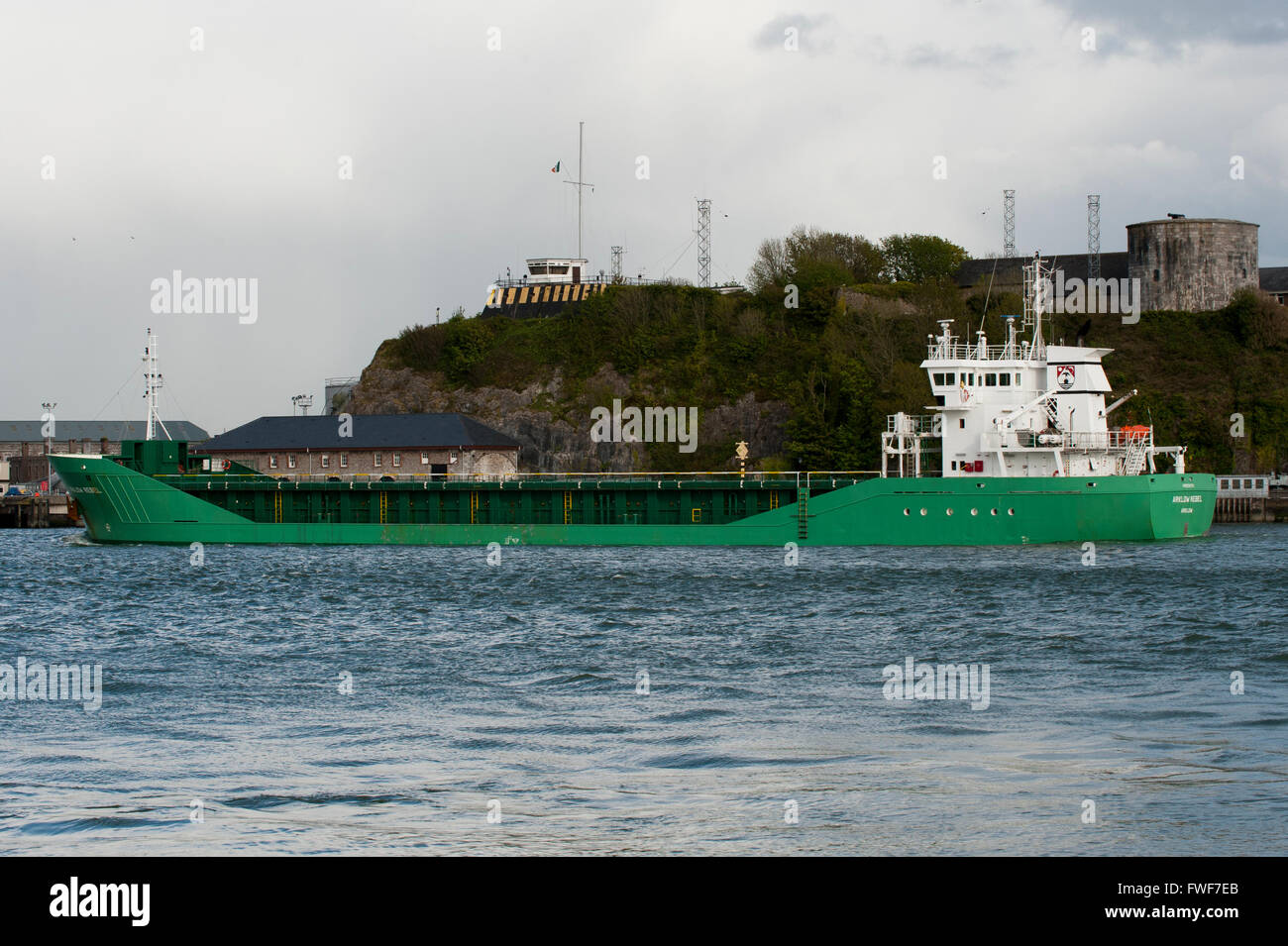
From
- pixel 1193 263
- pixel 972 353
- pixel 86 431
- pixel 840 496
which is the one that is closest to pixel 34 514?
pixel 86 431

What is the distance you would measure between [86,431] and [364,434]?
70263 millimetres

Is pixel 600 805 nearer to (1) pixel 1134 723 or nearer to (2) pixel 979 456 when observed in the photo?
(1) pixel 1134 723

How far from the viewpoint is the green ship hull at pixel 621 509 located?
150 feet

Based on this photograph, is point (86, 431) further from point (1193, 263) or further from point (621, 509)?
point (1193, 263)

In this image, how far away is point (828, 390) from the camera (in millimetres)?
76750

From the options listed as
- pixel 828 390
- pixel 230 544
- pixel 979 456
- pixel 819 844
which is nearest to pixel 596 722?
pixel 819 844

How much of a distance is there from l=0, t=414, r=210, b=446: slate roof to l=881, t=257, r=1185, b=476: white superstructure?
9634cm

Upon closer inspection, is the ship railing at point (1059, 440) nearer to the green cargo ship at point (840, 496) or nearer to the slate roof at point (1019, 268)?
the green cargo ship at point (840, 496)

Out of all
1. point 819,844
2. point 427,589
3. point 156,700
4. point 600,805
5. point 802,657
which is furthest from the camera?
point 427,589

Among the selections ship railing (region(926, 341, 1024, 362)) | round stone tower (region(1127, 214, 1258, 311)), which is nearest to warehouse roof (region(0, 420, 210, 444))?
round stone tower (region(1127, 214, 1258, 311))

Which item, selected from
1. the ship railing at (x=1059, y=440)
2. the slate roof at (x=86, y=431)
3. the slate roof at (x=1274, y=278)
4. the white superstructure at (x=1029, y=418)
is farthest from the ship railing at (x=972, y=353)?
the slate roof at (x=86, y=431)

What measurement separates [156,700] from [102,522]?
39217mm

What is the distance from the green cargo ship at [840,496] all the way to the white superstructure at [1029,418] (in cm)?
7

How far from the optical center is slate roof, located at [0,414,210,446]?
126875 millimetres
